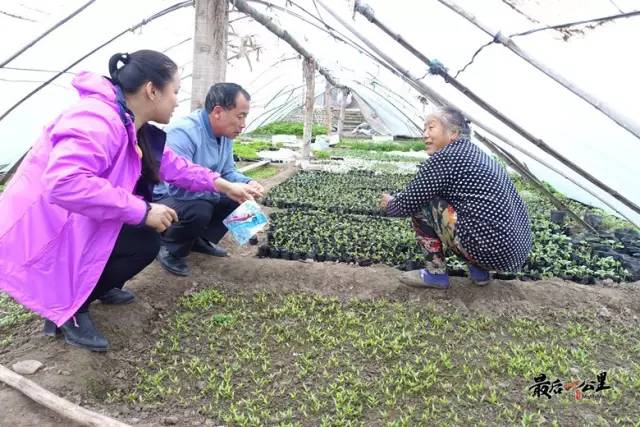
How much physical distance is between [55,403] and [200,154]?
6.94 ft

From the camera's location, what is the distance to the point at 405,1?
4.79 metres

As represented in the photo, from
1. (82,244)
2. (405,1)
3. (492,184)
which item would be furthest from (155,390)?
(405,1)

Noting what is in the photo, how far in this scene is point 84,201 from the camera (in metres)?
2.19

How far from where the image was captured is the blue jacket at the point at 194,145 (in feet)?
11.9

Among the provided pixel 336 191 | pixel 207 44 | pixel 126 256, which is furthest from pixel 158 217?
pixel 336 191

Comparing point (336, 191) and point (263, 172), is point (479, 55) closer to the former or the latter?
point (336, 191)

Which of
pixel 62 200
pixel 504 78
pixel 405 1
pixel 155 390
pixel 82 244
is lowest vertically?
pixel 155 390

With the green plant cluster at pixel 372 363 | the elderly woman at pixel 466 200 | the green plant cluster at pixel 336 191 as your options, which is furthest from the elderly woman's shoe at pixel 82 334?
the green plant cluster at pixel 336 191

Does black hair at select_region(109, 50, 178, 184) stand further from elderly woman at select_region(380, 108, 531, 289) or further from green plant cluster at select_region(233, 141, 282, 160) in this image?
green plant cluster at select_region(233, 141, 282, 160)

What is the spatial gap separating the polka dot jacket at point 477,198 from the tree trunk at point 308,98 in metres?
7.70

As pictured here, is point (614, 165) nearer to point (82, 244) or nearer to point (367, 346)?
point (367, 346)

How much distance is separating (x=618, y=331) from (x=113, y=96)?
3.48 metres

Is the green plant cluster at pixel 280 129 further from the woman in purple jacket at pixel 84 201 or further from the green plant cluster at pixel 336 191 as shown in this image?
the woman in purple jacket at pixel 84 201

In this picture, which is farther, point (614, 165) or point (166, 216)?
point (614, 165)
